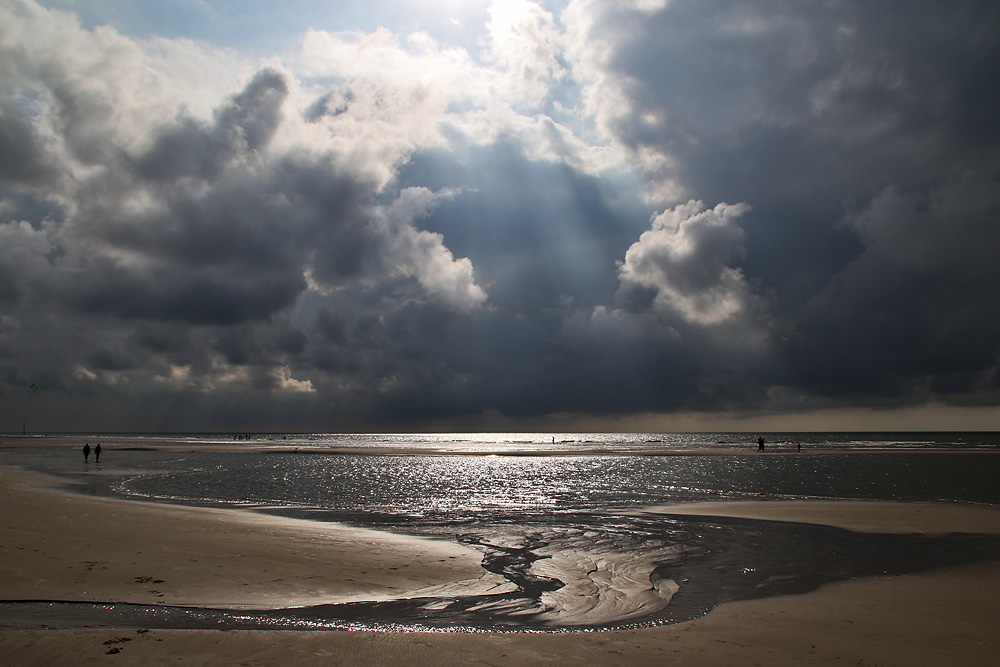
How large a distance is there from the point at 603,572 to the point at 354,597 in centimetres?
701

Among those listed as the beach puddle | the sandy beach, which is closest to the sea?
the beach puddle

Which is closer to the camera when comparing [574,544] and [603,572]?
[603,572]

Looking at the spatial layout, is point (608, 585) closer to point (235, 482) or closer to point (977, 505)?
point (977, 505)

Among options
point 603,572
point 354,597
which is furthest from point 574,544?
point 354,597

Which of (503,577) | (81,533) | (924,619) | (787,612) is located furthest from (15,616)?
(924,619)

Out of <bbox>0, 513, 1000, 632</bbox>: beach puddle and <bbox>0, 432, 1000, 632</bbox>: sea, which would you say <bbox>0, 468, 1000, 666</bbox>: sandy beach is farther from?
<bbox>0, 432, 1000, 632</bbox>: sea

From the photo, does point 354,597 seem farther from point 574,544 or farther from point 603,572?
point 574,544

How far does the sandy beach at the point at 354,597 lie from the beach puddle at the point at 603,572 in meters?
0.71

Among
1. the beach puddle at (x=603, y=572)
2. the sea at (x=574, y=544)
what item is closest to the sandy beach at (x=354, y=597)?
the beach puddle at (x=603, y=572)

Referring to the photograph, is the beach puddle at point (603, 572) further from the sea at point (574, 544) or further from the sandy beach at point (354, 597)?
the sandy beach at point (354, 597)

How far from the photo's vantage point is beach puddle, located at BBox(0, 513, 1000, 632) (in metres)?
10.5

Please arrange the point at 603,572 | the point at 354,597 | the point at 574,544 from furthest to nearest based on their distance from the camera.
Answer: the point at 574,544 < the point at 603,572 < the point at 354,597

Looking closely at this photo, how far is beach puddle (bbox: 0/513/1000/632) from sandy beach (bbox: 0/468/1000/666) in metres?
0.71

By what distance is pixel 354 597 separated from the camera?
12.3 metres
